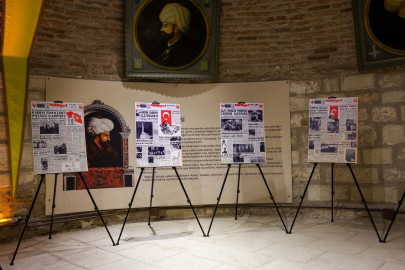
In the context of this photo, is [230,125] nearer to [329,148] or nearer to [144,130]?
[144,130]

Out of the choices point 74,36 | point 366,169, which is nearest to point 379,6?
point 366,169

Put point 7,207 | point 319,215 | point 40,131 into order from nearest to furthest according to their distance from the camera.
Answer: point 40,131, point 7,207, point 319,215

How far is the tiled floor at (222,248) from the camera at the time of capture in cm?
320

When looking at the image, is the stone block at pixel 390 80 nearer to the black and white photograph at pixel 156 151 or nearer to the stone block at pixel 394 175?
the stone block at pixel 394 175

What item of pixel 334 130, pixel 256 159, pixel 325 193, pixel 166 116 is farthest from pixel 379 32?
pixel 166 116

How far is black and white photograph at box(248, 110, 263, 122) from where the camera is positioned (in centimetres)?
438

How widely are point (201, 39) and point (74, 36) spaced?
1.87 metres

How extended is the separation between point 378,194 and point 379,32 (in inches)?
91.2

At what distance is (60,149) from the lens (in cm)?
371

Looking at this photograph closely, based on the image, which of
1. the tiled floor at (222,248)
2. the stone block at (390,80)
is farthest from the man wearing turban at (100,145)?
the stone block at (390,80)

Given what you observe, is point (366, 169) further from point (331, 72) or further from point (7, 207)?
point (7, 207)

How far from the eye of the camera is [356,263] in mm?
3141

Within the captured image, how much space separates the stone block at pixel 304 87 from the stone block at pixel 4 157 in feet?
13.6

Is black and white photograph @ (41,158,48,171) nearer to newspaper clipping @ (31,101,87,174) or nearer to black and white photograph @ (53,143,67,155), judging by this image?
newspaper clipping @ (31,101,87,174)
